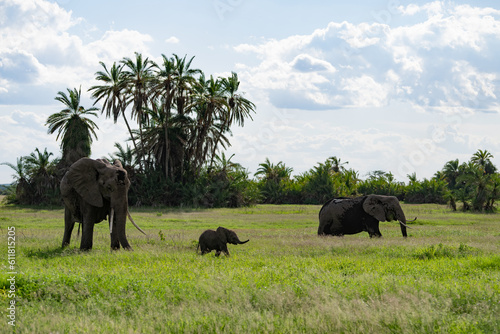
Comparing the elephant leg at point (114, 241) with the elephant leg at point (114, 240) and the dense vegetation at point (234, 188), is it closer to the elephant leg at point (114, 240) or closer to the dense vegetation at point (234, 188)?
A: the elephant leg at point (114, 240)

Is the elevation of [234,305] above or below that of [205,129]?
below

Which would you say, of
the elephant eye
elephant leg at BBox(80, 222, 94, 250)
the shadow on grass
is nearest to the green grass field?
the shadow on grass

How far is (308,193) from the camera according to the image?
69.1 meters

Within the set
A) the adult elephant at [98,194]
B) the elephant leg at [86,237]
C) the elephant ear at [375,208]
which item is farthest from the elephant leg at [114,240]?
the elephant ear at [375,208]

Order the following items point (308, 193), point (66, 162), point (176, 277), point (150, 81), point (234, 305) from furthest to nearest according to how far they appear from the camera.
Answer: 1. point (308, 193)
2. point (150, 81)
3. point (66, 162)
4. point (176, 277)
5. point (234, 305)

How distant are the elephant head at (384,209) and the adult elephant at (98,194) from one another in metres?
10.6

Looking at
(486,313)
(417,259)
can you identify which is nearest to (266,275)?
(486,313)

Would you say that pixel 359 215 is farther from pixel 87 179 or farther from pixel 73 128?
pixel 73 128

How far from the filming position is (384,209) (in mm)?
21719

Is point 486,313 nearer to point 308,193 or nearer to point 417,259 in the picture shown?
point 417,259

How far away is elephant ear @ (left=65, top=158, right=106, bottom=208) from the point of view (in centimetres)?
1559

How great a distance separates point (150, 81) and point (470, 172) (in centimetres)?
3324

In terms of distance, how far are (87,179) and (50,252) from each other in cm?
237

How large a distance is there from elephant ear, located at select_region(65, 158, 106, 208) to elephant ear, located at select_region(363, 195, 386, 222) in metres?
11.2
